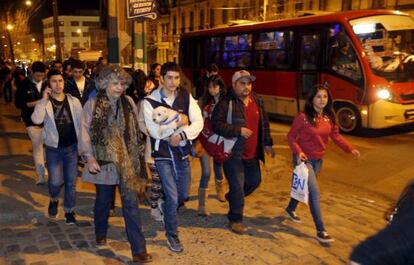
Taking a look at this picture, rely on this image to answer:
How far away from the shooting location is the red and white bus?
1090cm

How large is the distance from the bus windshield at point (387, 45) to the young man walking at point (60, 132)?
8146 millimetres

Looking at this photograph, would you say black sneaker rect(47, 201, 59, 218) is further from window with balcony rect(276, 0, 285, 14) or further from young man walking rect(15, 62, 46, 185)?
window with balcony rect(276, 0, 285, 14)

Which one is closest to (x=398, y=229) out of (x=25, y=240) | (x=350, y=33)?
(x=25, y=240)

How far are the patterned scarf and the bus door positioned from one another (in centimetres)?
879

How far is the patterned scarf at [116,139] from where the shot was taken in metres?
4.15

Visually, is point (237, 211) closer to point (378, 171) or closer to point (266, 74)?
point (378, 171)

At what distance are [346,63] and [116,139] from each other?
28.5 ft

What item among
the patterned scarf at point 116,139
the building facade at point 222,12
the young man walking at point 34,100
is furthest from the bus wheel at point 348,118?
the building facade at point 222,12

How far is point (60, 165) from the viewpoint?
17.2 feet

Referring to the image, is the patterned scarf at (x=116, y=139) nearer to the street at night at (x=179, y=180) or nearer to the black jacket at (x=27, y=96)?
the street at night at (x=179, y=180)

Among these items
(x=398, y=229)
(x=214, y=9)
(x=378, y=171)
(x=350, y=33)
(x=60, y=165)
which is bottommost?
(x=378, y=171)

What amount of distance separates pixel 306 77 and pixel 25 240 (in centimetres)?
954

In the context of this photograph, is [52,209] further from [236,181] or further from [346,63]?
[346,63]

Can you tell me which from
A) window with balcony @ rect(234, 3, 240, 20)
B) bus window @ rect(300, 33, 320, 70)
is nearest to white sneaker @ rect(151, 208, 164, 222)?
bus window @ rect(300, 33, 320, 70)
